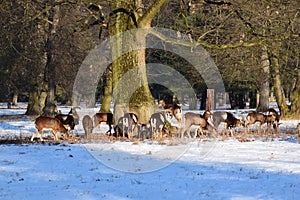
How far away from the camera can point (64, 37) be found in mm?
35594

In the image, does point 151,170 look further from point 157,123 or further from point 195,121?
point 195,121

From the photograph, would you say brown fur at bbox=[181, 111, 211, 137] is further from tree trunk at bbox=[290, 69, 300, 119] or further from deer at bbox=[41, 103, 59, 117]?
deer at bbox=[41, 103, 59, 117]

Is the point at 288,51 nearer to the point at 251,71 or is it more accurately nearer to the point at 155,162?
the point at 251,71

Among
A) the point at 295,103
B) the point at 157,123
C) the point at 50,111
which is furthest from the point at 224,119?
the point at 50,111

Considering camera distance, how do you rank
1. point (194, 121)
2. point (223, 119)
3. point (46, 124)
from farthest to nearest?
point (223, 119) → point (194, 121) → point (46, 124)

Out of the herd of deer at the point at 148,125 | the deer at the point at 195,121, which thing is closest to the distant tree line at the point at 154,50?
the herd of deer at the point at 148,125

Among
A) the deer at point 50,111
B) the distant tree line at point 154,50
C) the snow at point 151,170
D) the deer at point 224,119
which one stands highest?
the distant tree line at point 154,50

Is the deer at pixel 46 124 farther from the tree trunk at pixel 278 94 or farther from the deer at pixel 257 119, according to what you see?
the tree trunk at pixel 278 94

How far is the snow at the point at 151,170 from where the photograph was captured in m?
9.27

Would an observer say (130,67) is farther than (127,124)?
Yes

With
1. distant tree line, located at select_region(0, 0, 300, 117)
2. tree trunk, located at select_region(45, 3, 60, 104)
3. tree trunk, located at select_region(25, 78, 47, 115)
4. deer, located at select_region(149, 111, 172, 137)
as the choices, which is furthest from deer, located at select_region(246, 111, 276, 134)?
tree trunk, located at select_region(25, 78, 47, 115)

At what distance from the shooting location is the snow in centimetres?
927

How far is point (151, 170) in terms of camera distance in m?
11.9

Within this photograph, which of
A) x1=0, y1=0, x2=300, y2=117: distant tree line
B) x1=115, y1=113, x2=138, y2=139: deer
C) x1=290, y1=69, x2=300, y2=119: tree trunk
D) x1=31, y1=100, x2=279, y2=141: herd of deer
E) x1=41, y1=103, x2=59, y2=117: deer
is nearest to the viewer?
x1=31, y1=100, x2=279, y2=141: herd of deer
